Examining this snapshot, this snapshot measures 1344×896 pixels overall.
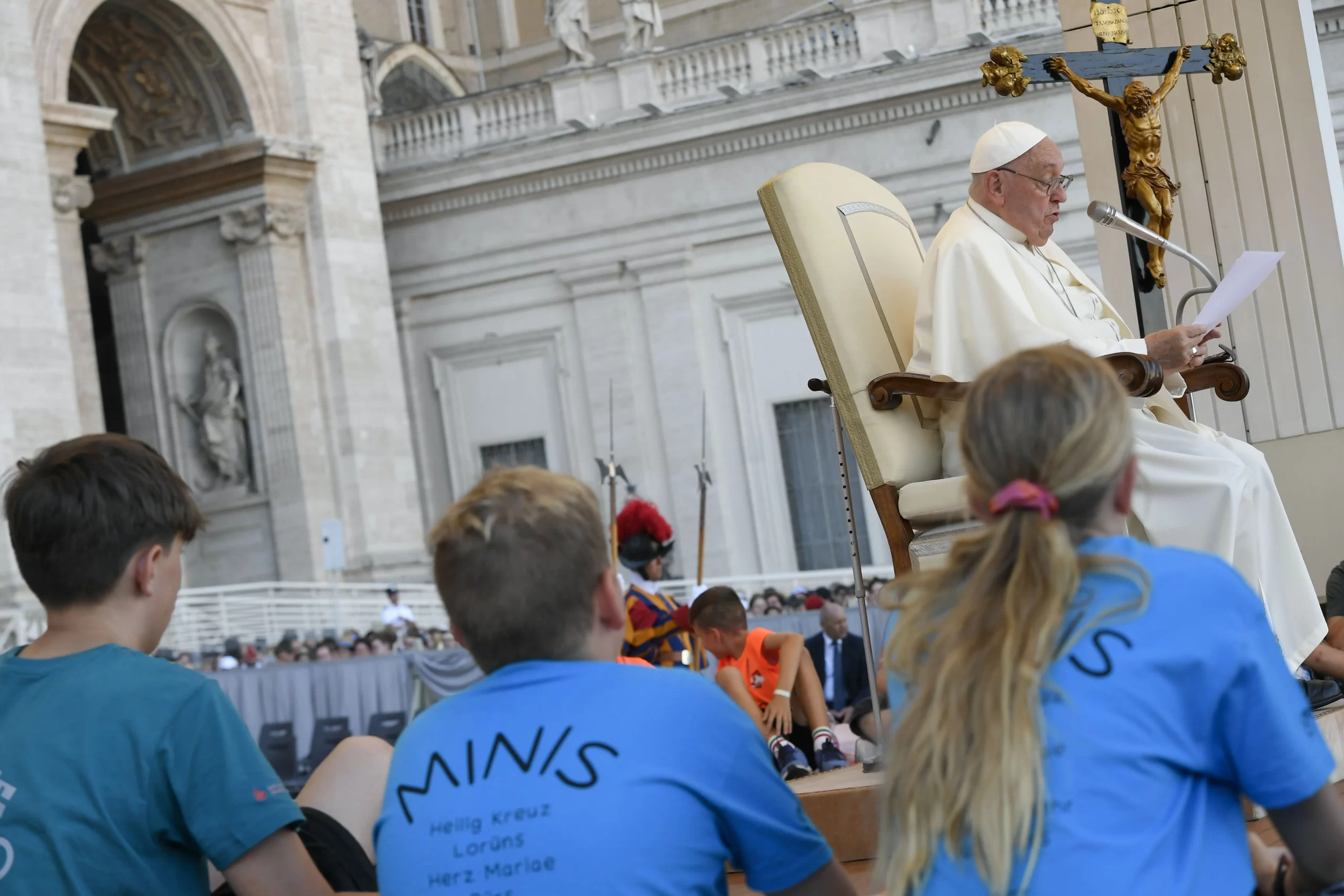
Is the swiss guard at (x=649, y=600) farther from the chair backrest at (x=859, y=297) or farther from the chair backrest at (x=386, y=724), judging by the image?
the chair backrest at (x=386, y=724)

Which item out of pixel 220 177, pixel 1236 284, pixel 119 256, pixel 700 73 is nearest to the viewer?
pixel 1236 284

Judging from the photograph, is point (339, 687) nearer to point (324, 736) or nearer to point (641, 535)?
point (324, 736)

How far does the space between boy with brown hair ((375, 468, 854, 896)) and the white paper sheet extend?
2096 millimetres

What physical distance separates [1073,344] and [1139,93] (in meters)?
1.50

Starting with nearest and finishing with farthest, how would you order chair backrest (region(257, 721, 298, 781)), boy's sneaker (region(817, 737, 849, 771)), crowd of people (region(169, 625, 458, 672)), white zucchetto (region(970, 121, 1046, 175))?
white zucchetto (region(970, 121, 1046, 175)), boy's sneaker (region(817, 737, 849, 771)), chair backrest (region(257, 721, 298, 781)), crowd of people (region(169, 625, 458, 672))

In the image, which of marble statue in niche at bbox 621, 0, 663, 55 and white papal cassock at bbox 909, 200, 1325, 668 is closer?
white papal cassock at bbox 909, 200, 1325, 668

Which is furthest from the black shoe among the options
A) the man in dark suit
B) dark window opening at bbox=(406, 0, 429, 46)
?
dark window opening at bbox=(406, 0, 429, 46)

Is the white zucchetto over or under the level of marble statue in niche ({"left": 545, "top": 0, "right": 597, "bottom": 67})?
under

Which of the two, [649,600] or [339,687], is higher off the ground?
[649,600]

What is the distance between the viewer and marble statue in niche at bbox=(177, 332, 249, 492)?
17344 millimetres

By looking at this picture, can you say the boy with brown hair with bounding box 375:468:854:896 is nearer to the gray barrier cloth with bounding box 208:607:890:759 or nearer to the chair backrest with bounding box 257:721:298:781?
the gray barrier cloth with bounding box 208:607:890:759

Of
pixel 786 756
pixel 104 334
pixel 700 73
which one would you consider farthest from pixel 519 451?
pixel 786 756

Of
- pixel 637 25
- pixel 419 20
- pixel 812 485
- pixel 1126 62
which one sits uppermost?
pixel 419 20

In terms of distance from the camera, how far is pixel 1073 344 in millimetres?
3039
